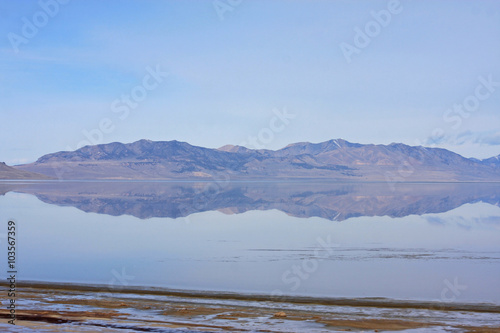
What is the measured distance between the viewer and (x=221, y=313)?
368 inches

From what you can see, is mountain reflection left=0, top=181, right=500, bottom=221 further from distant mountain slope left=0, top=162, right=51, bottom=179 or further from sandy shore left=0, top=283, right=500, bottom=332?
distant mountain slope left=0, top=162, right=51, bottom=179

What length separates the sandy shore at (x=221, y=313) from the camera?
8.24m

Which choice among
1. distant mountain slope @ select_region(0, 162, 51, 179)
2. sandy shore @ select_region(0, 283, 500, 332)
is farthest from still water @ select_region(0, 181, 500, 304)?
distant mountain slope @ select_region(0, 162, 51, 179)

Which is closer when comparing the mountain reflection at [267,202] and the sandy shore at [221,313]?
the sandy shore at [221,313]

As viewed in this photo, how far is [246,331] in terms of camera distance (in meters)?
7.95

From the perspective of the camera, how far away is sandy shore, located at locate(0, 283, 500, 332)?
27.0 feet

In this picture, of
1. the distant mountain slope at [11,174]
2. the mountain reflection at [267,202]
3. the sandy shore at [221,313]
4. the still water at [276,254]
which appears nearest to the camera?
the sandy shore at [221,313]

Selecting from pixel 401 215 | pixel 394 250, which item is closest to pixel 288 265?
pixel 394 250

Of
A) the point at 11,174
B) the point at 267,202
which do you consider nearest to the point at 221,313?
the point at 267,202

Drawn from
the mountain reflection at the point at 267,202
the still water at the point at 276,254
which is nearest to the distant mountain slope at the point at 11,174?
the mountain reflection at the point at 267,202

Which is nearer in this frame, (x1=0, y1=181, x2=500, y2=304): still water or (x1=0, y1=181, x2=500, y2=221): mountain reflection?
(x1=0, y1=181, x2=500, y2=304): still water

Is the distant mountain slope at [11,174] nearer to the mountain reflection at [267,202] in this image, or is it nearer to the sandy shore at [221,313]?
the mountain reflection at [267,202]

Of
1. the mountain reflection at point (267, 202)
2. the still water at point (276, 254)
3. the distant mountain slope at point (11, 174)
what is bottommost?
the still water at point (276, 254)

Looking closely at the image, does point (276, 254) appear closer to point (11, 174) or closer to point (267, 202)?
point (267, 202)
